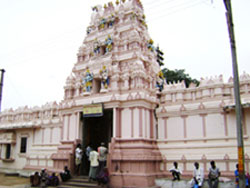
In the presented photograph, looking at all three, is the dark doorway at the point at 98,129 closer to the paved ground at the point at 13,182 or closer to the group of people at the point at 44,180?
the group of people at the point at 44,180

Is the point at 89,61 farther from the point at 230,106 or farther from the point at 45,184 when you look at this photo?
the point at 230,106

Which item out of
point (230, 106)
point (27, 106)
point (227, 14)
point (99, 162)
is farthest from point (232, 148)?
point (27, 106)

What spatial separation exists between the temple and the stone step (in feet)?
3.32

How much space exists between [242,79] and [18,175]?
18.3 meters

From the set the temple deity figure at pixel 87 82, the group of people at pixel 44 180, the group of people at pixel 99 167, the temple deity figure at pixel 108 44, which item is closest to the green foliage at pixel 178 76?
the temple deity figure at pixel 108 44

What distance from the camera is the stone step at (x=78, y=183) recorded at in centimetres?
1533

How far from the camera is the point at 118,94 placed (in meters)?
17.2

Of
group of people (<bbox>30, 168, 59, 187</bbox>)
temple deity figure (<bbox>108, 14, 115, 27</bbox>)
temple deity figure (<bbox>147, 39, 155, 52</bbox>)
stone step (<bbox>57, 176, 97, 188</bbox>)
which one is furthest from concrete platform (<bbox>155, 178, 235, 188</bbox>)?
temple deity figure (<bbox>108, 14, 115, 27</bbox>)

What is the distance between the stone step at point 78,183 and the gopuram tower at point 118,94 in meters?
1.38

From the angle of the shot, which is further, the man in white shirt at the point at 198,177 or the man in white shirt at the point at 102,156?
the man in white shirt at the point at 102,156

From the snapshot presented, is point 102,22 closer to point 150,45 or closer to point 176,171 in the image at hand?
point 150,45

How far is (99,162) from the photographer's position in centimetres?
1566

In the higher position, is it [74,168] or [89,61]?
[89,61]

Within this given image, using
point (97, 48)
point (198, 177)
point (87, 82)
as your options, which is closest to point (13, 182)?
point (87, 82)
